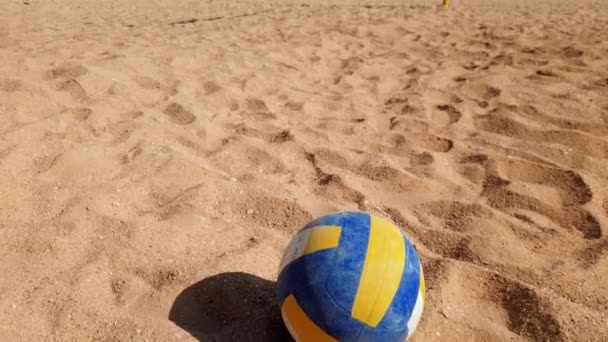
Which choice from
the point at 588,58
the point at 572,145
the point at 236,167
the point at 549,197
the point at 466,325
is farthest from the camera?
the point at 588,58

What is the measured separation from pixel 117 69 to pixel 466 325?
3.67 meters

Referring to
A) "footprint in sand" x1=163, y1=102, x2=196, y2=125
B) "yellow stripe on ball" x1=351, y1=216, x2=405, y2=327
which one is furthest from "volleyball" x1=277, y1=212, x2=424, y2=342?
"footprint in sand" x1=163, y1=102, x2=196, y2=125

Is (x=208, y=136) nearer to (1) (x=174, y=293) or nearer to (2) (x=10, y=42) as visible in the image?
(1) (x=174, y=293)

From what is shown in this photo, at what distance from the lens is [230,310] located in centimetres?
209

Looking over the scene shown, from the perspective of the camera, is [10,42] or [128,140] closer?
[128,140]

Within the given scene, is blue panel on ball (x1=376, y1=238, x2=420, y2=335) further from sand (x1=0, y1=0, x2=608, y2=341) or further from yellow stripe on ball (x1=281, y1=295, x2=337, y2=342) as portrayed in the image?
sand (x1=0, y1=0, x2=608, y2=341)

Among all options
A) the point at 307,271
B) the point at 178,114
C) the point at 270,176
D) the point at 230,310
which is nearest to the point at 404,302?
the point at 307,271

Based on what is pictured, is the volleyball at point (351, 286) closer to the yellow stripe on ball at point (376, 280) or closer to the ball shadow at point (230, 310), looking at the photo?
the yellow stripe on ball at point (376, 280)

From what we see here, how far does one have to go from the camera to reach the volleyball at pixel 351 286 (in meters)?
1.68

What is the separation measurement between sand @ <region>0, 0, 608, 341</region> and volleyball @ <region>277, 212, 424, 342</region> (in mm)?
324

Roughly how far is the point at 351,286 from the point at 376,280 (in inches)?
3.5

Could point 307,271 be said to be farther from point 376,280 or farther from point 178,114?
point 178,114

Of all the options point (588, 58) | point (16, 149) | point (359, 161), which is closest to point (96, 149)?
point (16, 149)

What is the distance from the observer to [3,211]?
2.59 meters
